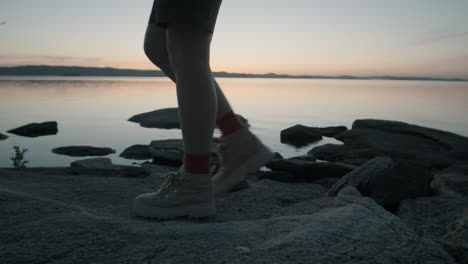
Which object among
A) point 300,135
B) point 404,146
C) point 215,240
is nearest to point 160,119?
point 300,135

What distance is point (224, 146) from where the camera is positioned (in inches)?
84.0

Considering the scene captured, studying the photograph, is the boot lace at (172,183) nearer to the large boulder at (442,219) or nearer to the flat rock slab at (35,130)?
the large boulder at (442,219)

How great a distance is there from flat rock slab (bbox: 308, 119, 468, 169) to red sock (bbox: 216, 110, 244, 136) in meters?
4.07

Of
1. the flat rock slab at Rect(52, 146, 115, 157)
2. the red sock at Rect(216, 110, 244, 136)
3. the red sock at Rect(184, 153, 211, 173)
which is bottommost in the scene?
the flat rock slab at Rect(52, 146, 115, 157)

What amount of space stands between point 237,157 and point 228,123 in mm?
193

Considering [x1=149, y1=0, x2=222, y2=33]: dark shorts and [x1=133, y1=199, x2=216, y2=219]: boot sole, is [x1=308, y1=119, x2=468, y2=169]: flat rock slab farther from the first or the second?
[x1=149, y1=0, x2=222, y2=33]: dark shorts

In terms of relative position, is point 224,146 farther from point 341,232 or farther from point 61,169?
point 61,169

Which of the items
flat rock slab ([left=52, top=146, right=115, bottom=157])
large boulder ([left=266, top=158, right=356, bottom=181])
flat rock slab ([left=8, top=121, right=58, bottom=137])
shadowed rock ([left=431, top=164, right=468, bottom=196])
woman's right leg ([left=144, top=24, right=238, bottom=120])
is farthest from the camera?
flat rock slab ([left=8, top=121, right=58, bottom=137])

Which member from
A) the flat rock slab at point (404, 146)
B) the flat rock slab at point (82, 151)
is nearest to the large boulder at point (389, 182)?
the flat rock slab at point (404, 146)

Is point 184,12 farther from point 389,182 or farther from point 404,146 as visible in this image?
point 404,146

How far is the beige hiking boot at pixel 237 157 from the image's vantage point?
2.13m

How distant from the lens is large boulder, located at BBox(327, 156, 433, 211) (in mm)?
2703

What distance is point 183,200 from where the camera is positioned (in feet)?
6.20

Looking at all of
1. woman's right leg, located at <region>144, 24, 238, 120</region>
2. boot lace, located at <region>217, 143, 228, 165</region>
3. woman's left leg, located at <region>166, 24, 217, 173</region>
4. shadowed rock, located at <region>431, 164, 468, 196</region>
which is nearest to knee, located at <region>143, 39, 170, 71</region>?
woman's right leg, located at <region>144, 24, 238, 120</region>
